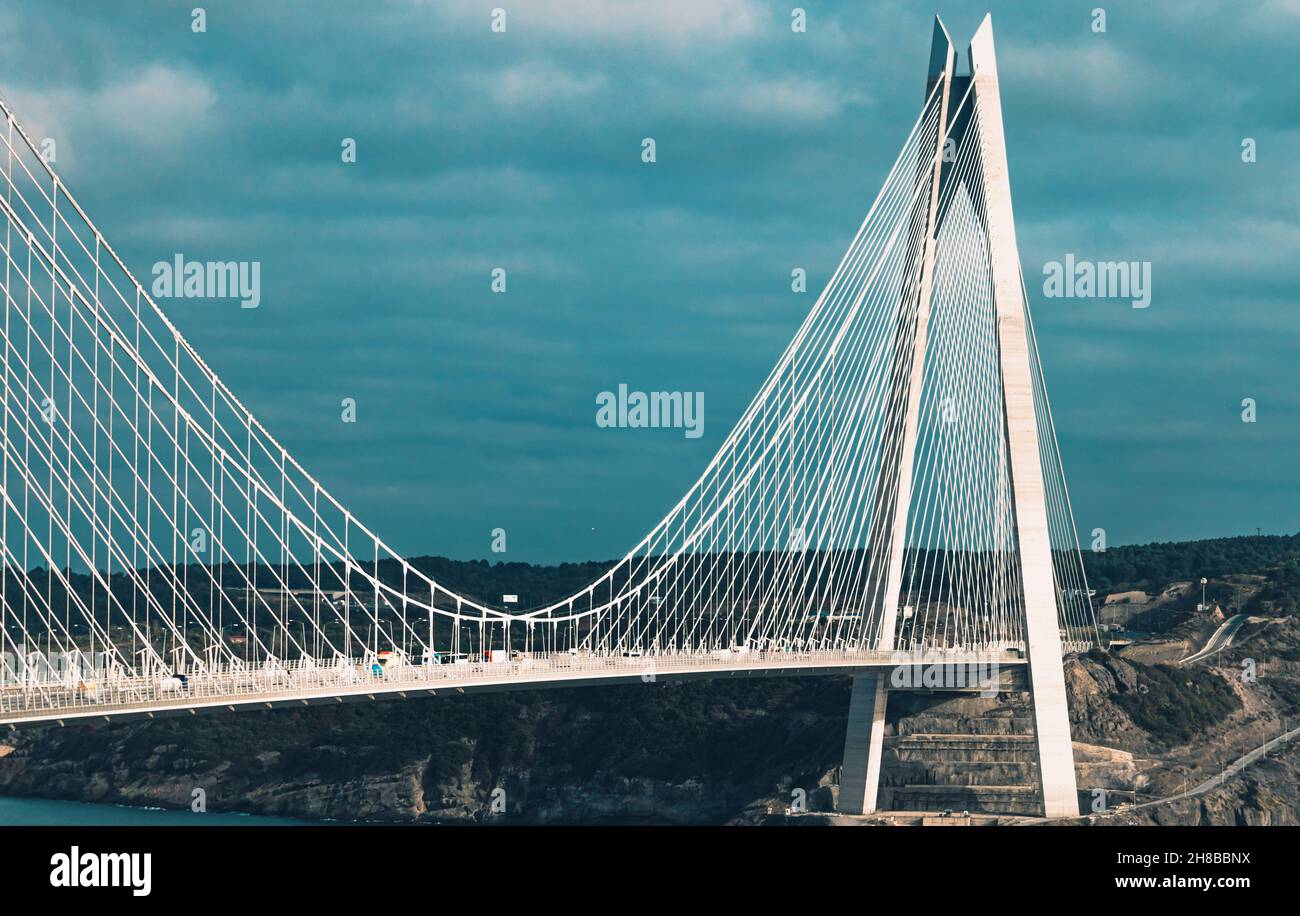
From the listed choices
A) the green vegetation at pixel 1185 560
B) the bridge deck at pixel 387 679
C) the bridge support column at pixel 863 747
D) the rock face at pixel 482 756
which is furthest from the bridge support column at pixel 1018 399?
the green vegetation at pixel 1185 560

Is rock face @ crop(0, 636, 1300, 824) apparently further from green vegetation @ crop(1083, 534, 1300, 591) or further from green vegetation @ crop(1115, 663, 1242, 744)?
green vegetation @ crop(1083, 534, 1300, 591)

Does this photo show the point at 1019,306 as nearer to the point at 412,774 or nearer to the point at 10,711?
the point at 10,711

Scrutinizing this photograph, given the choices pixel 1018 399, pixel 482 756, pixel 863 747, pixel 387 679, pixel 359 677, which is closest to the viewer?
pixel 359 677

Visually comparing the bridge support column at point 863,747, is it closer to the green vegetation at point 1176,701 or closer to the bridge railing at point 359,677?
the bridge railing at point 359,677

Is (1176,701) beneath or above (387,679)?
beneath

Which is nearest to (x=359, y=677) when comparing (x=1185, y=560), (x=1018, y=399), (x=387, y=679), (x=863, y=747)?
(x=387, y=679)

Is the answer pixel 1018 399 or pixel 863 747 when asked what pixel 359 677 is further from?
pixel 863 747

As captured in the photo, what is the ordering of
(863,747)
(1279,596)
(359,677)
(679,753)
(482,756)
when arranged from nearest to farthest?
(359,677) → (863,747) → (679,753) → (1279,596) → (482,756)
